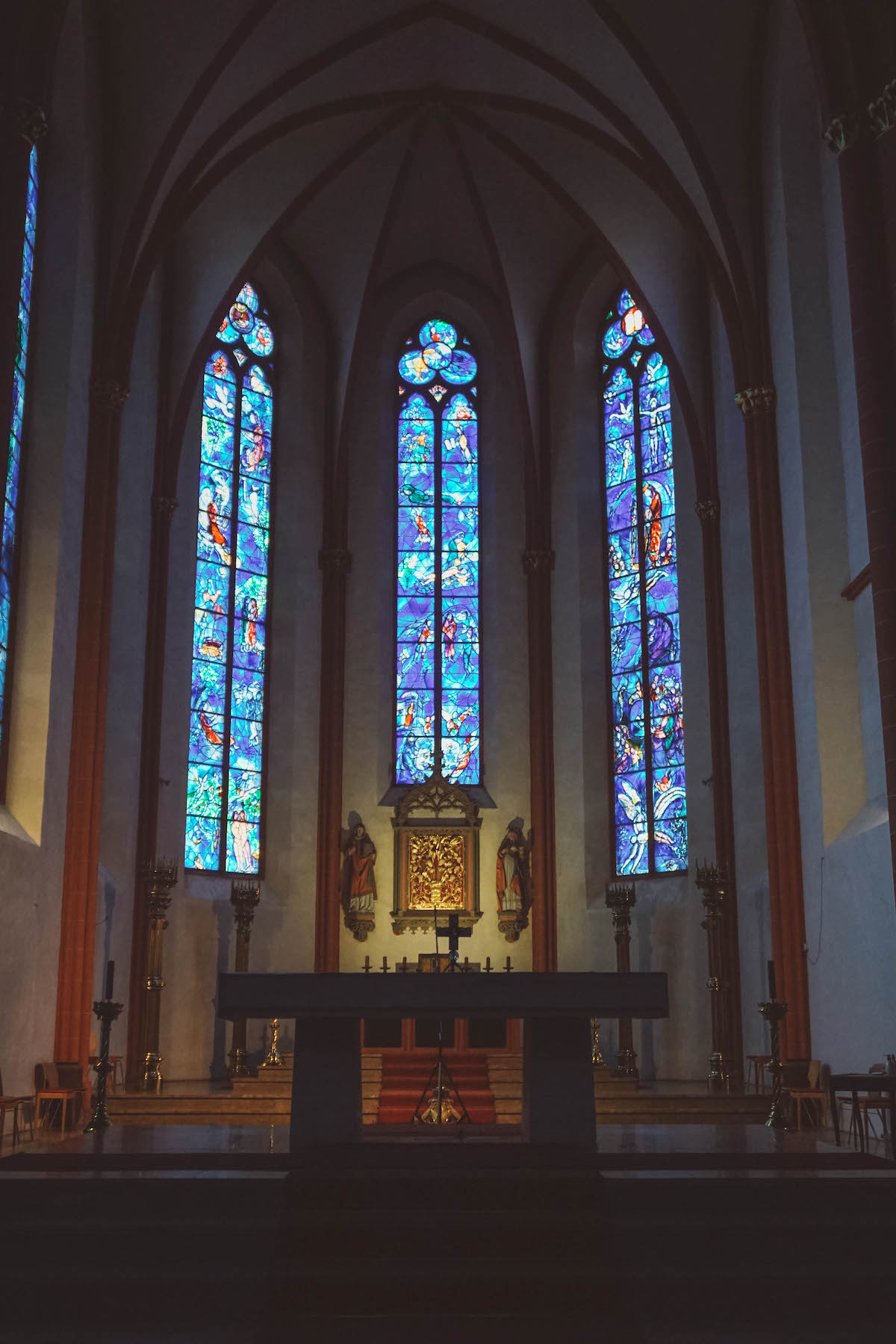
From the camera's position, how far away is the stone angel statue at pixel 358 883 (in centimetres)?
2042

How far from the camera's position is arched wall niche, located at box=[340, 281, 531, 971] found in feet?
69.2

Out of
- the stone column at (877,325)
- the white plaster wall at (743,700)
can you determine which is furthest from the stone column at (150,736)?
the stone column at (877,325)

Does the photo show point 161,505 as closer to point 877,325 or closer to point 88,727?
point 88,727

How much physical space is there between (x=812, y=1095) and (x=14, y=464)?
10543 mm

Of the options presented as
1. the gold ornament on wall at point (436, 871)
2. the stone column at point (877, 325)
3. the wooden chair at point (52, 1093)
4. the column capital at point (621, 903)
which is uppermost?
the stone column at point (877, 325)

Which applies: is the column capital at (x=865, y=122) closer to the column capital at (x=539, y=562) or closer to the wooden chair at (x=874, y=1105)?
the wooden chair at (x=874, y=1105)

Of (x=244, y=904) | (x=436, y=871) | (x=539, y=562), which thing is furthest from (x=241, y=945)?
(x=539, y=562)

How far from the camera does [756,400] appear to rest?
16438 mm

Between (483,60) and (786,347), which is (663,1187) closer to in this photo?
(786,347)

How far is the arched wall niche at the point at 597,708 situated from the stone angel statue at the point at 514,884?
587 mm

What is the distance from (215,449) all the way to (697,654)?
8.34m

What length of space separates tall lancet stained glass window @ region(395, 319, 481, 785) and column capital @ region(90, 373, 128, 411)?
7.11 m

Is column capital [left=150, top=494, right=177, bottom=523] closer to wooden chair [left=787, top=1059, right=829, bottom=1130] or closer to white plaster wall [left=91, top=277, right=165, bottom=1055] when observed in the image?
→ white plaster wall [left=91, top=277, right=165, bottom=1055]

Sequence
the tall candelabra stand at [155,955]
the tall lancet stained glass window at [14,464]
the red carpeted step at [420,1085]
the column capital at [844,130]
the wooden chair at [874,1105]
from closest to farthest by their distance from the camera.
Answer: the wooden chair at [874,1105] < the column capital at [844,130] < the tall lancet stained glass window at [14,464] < the red carpeted step at [420,1085] < the tall candelabra stand at [155,955]
